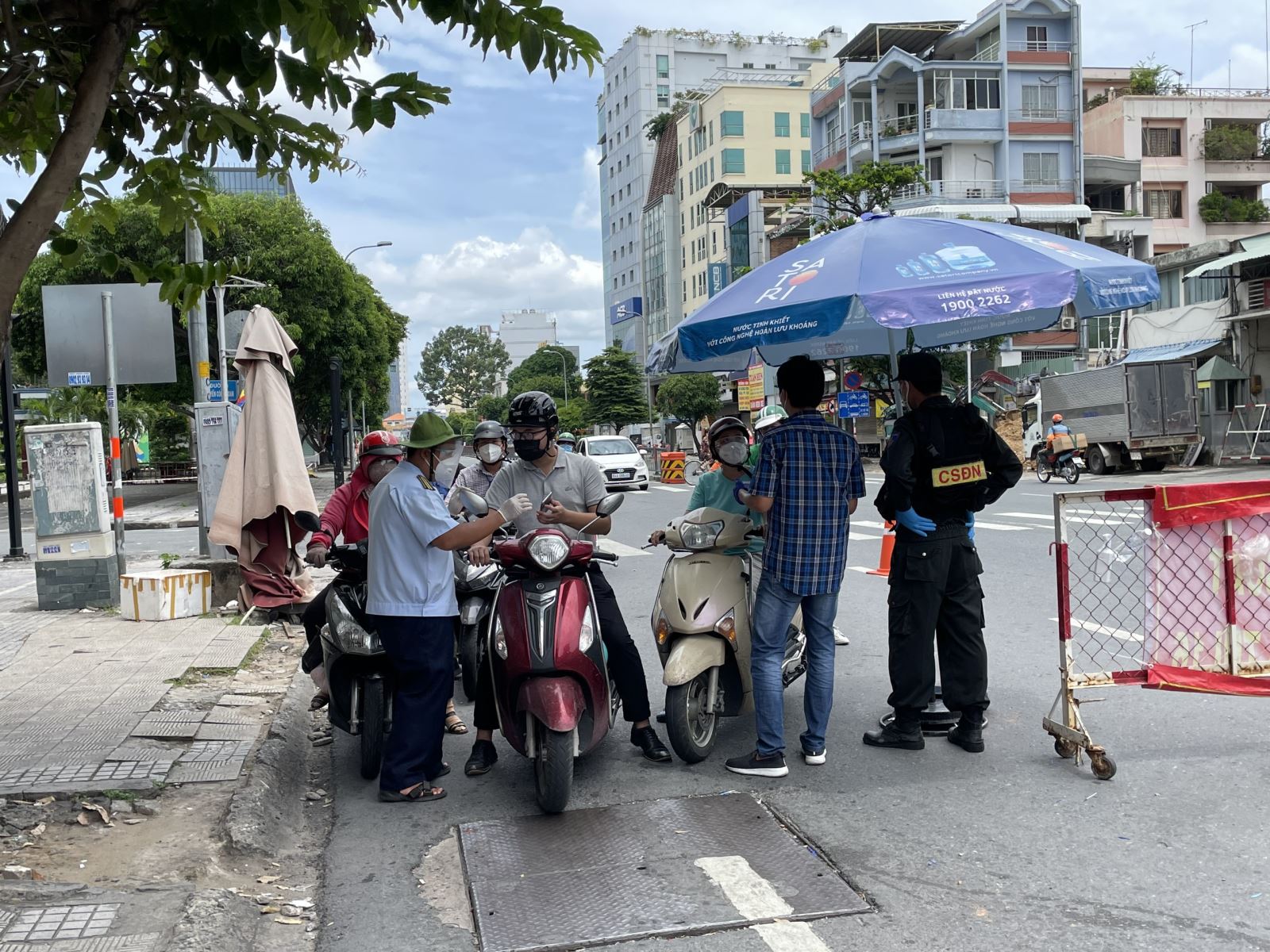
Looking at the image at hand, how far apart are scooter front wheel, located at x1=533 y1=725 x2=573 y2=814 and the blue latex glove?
1.91 meters

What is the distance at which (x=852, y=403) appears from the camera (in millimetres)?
9773

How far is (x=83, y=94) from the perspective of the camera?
164 inches

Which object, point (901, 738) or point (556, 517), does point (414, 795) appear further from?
point (901, 738)

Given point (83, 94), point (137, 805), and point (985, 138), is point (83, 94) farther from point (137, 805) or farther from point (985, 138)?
point (985, 138)

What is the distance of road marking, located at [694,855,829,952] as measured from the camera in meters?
3.37

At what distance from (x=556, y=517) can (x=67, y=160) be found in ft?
7.94

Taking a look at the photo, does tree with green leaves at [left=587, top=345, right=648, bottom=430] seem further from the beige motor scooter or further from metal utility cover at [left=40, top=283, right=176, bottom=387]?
the beige motor scooter

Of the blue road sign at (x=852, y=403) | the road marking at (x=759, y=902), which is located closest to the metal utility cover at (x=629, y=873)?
the road marking at (x=759, y=902)

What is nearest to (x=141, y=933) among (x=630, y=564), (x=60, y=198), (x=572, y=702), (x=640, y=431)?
(x=572, y=702)

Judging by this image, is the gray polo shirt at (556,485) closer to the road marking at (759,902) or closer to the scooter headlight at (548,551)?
the scooter headlight at (548,551)

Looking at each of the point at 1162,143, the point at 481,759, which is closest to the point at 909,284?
the point at 481,759

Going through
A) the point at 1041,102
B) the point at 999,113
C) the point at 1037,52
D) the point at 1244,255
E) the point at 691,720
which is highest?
the point at 1037,52

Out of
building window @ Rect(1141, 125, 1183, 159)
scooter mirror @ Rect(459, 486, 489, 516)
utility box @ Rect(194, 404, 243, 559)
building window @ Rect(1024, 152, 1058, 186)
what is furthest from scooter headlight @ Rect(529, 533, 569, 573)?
building window @ Rect(1141, 125, 1183, 159)

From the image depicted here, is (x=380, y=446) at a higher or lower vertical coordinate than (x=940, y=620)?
higher
